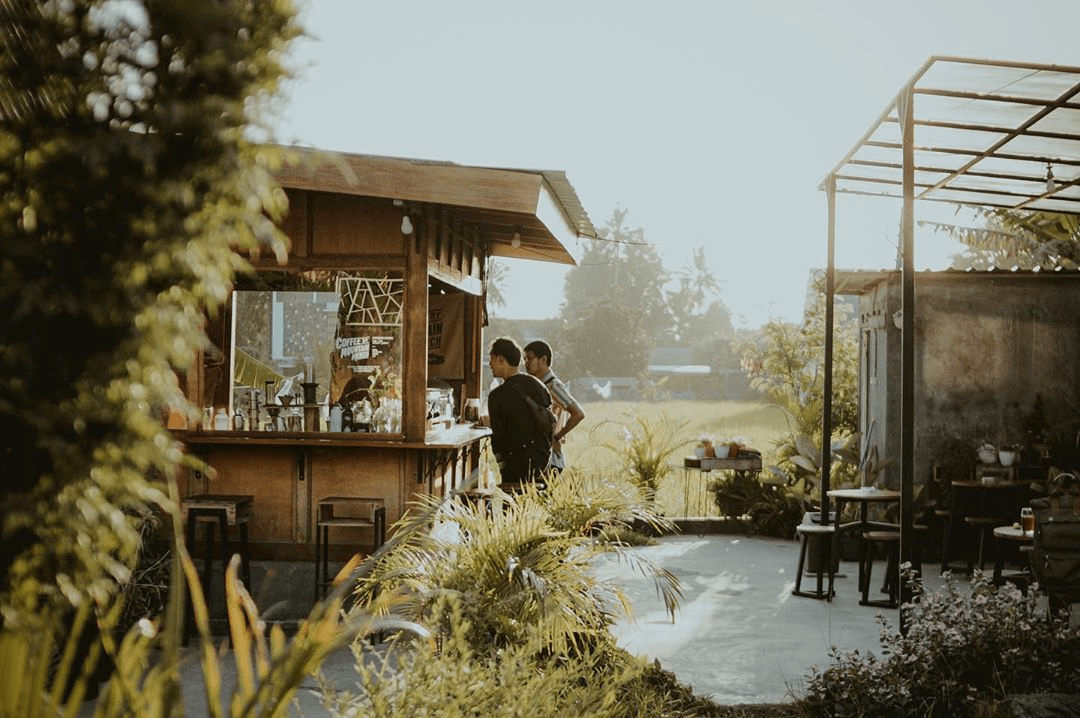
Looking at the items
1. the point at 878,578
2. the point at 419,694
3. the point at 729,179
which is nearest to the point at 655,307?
the point at 729,179

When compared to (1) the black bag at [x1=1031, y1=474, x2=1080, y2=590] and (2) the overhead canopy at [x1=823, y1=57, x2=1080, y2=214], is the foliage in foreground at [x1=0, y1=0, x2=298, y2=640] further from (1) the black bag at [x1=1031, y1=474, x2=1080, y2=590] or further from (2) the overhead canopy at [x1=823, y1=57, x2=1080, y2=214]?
(1) the black bag at [x1=1031, y1=474, x2=1080, y2=590]

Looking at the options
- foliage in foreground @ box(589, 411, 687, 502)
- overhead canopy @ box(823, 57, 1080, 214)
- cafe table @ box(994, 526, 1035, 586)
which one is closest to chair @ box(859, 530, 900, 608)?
cafe table @ box(994, 526, 1035, 586)

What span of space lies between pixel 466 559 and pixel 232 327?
489 cm

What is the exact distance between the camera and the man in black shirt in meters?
8.31

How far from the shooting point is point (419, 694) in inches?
135

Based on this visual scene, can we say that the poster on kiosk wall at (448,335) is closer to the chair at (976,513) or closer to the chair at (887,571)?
the chair at (887,571)

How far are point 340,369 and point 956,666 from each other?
632 centimetres

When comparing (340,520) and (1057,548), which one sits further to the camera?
(340,520)

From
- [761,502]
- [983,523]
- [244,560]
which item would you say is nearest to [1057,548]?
[983,523]

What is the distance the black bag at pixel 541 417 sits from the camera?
8.28 meters

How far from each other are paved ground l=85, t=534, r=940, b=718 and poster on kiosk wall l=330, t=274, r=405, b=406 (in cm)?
A: 269

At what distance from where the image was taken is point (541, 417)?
831 centimetres

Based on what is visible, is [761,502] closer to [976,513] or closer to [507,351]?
[976,513]

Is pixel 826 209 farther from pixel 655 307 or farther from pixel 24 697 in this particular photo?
pixel 655 307
